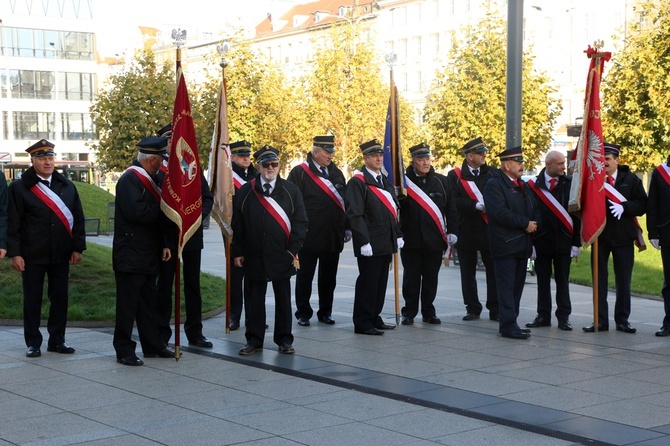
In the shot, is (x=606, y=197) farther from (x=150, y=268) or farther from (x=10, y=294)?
(x=10, y=294)

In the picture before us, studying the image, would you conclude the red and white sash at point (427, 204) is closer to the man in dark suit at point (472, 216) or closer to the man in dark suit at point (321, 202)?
the man in dark suit at point (472, 216)

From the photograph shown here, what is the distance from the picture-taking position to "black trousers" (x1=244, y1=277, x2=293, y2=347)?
411 inches

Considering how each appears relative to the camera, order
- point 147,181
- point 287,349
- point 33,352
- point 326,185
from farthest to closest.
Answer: point 326,185
point 287,349
point 33,352
point 147,181

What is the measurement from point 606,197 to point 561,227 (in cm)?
59

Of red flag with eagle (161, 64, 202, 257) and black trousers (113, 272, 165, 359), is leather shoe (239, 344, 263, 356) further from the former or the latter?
red flag with eagle (161, 64, 202, 257)

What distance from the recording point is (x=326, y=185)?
40.6 ft

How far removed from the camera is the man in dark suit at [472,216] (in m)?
12.8

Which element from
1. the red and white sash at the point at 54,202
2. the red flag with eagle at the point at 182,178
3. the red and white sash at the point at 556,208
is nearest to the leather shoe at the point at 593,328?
the red and white sash at the point at 556,208

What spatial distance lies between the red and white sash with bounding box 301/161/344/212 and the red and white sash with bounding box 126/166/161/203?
2.75 m

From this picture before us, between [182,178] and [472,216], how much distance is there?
4.31 m

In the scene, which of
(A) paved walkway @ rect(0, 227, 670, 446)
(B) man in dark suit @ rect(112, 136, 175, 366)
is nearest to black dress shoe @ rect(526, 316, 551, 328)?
(A) paved walkway @ rect(0, 227, 670, 446)

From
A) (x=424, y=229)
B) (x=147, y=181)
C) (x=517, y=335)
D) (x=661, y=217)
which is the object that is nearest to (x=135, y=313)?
(x=147, y=181)

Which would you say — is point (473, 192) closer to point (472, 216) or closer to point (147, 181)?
point (472, 216)

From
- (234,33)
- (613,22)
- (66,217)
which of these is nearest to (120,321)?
(66,217)
